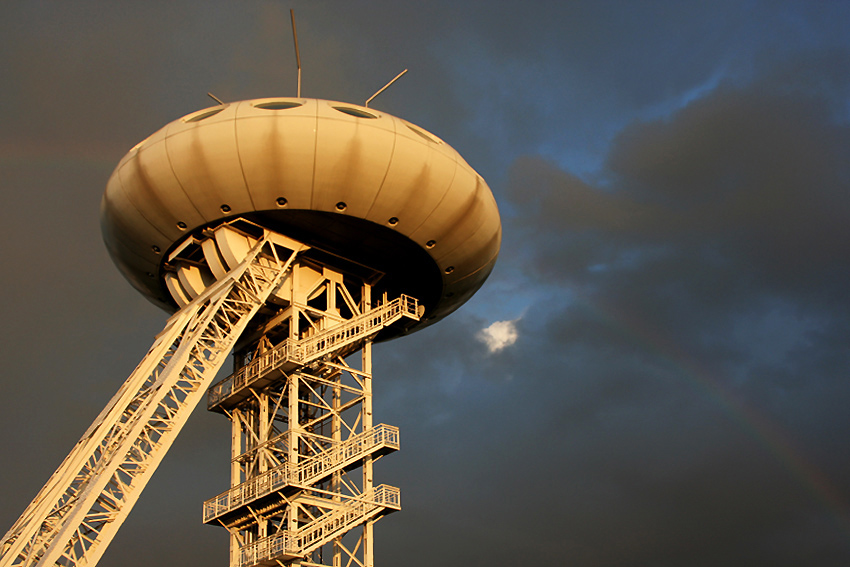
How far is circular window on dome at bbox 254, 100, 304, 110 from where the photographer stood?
32.5 meters

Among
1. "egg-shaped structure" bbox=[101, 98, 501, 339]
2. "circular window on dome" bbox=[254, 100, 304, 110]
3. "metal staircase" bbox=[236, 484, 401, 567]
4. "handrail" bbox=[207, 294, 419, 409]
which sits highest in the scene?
"circular window on dome" bbox=[254, 100, 304, 110]

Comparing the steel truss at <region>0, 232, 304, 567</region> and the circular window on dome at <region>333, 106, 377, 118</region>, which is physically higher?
the circular window on dome at <region>333, 106, 377, 118</region>

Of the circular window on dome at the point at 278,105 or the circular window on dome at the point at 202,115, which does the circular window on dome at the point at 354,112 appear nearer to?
the circular window on dome at the point at 278,105

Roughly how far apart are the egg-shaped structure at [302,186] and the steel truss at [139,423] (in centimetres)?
204

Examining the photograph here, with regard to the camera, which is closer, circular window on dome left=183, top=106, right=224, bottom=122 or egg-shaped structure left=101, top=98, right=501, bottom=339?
egg-shaped structure left=101, top=98, right=501, bottom=339

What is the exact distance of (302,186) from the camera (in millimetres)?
31859

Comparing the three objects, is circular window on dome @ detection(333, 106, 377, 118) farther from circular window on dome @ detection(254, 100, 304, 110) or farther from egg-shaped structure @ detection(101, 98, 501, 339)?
circular window on dome @ detection(254, 100, 304, 110)

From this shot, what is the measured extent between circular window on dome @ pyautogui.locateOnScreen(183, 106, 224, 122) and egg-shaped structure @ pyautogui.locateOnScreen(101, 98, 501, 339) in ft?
0.25

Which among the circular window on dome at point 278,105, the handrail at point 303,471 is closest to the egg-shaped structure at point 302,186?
the circular window on dome at point 278,105

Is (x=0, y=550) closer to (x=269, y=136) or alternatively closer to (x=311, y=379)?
(x=311, y=379)

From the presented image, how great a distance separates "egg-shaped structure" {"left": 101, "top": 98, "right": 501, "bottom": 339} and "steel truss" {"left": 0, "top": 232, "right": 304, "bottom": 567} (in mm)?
2043

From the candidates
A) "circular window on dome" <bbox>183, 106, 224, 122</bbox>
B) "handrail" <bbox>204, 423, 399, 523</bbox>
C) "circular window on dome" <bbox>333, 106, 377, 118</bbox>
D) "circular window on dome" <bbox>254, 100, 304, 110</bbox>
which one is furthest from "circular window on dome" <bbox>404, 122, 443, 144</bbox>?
"handrail" <bbox>204, 423, 399, 523</bbox>

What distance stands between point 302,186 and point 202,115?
14.2ft

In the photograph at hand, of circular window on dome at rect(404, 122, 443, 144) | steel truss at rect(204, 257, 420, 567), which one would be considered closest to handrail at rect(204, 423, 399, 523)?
steel truss at rect(204, 257, 420, 567)
